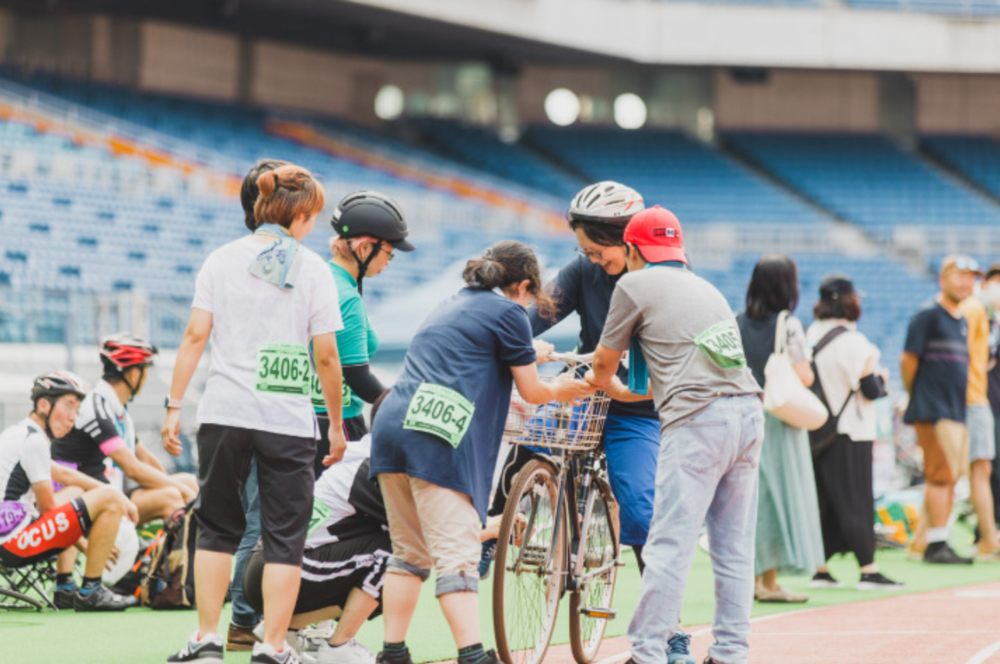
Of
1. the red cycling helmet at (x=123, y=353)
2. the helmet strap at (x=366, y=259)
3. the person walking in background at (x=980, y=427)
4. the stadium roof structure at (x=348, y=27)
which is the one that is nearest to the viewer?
the helmet strap at (x=366, y=259)

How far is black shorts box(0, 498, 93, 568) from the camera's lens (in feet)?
26.1

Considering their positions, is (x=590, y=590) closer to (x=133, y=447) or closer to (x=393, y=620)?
(x=393, y=620)

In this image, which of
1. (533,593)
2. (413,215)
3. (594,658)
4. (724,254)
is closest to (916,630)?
(594,658)

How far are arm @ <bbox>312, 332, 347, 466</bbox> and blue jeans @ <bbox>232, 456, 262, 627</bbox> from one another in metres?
0.81

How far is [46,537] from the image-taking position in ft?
26.2

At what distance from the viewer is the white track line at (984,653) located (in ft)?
22.2

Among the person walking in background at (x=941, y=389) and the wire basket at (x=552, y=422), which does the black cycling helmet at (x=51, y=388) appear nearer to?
the wire basket at (x=552, y=422)

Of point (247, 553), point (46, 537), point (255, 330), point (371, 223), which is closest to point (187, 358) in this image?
point (255, 330)

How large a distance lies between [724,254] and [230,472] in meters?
24.3

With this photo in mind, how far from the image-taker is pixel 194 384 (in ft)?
47.4

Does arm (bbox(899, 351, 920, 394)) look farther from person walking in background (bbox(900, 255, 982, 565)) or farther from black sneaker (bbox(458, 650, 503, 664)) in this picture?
black sneaker (bbox(458, 650, 503, 664))

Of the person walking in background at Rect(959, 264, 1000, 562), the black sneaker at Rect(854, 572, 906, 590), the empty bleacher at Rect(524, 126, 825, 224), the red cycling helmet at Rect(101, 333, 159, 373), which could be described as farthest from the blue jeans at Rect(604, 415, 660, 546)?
the empty bleacher at Rect(524, 126, 825, 224)

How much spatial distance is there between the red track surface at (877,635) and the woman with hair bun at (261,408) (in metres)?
1.54

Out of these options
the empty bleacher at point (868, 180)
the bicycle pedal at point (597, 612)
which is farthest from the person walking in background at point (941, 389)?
the empty bleacher at point (868, 180)
